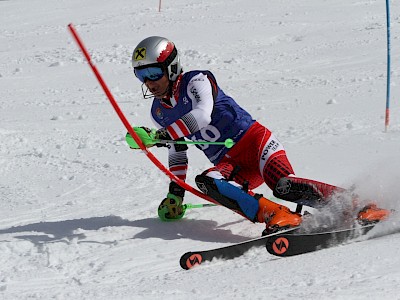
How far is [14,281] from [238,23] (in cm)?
1219

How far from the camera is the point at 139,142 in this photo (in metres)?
5.34

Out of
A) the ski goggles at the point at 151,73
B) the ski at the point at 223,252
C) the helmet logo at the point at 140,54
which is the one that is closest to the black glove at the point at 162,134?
the ski goggles at the point at 151,73

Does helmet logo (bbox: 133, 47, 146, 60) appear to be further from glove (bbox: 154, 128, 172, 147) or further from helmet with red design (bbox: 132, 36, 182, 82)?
glove (bbox: 154, 128, 172, 147)

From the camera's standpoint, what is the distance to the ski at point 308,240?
4.59 metres

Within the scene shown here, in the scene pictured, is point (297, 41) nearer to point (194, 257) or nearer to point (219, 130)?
point (219, 130)

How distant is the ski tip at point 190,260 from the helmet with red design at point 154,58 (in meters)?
1.53

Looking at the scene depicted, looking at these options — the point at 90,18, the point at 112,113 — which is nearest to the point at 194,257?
the point at 112,113

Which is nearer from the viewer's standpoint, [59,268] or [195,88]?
[59,268]

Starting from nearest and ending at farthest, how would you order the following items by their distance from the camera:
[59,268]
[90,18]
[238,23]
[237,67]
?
[59,268] → [237,67] → [238,23] → [90,18]

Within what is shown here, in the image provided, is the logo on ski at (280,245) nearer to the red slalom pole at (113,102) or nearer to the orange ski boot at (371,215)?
the orange ski boot at (371,215)

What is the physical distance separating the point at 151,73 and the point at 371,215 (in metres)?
1.95

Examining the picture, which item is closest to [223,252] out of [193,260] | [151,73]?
[193,260]

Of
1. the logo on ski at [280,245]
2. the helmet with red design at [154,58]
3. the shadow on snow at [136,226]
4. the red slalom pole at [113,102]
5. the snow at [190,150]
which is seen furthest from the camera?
the shadow on snow at [136,226]

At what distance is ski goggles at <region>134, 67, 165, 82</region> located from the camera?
5414mm
